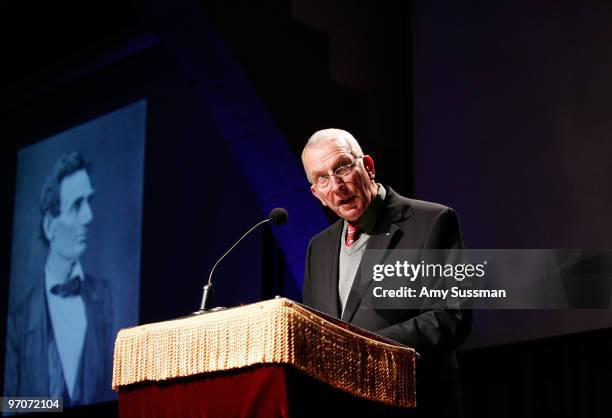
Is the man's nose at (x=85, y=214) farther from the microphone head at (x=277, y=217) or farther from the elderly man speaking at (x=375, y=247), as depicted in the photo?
the microphone head at (x=277, y=217)

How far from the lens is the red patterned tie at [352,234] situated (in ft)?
7.80

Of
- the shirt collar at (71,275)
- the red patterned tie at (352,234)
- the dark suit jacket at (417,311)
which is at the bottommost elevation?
the dark suit jacket at (417,311)

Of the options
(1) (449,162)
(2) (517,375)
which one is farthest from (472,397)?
(1) (449,162)

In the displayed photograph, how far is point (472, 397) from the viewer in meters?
3.51

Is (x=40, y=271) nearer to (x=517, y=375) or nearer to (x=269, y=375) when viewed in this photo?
(x=517, y=375)

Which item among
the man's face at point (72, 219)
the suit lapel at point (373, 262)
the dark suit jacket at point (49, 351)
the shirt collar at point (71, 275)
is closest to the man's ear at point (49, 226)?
the man's face at point (72, 219)

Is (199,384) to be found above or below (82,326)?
below

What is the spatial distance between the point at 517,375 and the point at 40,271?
13.2ft

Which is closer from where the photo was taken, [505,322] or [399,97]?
[505,322]

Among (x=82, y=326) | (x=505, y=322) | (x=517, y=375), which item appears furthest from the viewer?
(x=82, y=326)

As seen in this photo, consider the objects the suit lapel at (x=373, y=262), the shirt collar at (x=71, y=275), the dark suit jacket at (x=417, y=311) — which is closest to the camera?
the dark suit jacket at (x=417, y=311)

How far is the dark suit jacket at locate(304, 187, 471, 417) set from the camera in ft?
6.48

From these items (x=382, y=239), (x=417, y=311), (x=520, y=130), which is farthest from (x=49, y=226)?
(x=417, y=311)

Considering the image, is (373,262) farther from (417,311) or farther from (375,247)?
(417,311)
